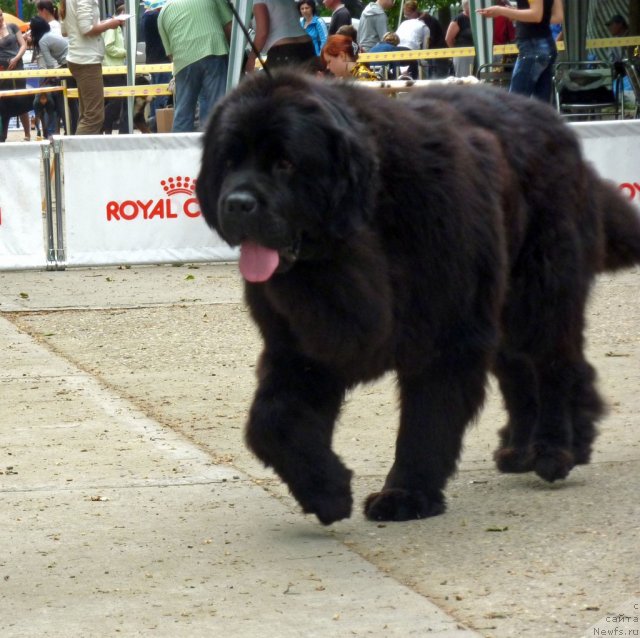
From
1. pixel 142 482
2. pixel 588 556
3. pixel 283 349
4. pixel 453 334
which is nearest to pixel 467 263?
pixel 453 334

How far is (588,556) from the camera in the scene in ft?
12.9

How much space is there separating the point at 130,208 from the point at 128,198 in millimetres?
86

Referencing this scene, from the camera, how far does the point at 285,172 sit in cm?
391

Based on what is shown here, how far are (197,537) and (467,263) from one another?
1266mm

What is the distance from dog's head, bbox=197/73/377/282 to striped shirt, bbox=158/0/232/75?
891 centimetres

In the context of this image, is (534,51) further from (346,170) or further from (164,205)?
(346,170)

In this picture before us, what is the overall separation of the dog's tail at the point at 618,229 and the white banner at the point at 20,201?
614 cm

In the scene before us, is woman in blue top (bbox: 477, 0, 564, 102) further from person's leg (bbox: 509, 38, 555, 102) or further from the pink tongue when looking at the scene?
the pink tongue

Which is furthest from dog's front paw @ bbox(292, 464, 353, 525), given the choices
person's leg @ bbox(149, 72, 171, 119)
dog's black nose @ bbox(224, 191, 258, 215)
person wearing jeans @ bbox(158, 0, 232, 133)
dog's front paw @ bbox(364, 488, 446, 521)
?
person's leg @ bbox(149, 72, 171, 119)

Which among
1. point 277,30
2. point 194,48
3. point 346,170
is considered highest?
point 277,30

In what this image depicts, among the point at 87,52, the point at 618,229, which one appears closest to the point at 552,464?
the point at 618,229

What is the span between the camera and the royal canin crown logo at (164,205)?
10633 mm

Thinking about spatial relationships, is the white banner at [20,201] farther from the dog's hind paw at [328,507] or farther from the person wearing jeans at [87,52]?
the dog's hind paw at [328,507]

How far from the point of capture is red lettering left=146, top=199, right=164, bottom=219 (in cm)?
1070
